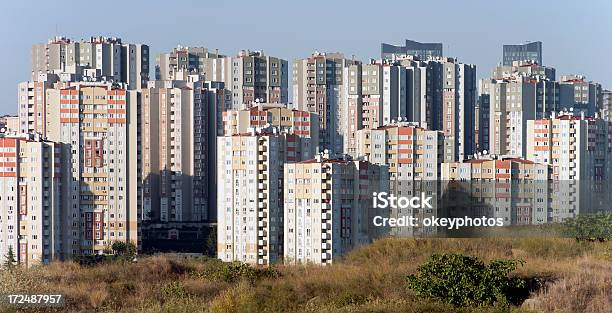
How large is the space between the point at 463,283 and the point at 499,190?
1648 cm

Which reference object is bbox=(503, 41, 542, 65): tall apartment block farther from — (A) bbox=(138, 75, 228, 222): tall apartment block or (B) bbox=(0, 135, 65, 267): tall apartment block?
(B) bbox=(0, 135, 65, 267): tall apartment block

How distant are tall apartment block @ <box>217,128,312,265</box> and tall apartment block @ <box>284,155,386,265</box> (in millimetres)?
798

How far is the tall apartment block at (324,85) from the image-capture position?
42250mm

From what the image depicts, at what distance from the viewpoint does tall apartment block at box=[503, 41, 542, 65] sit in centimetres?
7812

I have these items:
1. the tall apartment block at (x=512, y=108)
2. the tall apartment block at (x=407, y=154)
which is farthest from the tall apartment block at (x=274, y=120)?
the tall apartment block at (x=512, y=108)

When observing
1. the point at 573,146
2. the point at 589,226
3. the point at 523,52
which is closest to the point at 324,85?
the point at 573,146

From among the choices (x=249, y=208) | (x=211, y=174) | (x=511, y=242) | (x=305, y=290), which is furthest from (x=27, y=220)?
(x=305, y=290)

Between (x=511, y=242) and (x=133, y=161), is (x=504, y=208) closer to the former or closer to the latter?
(x=133, y=161)

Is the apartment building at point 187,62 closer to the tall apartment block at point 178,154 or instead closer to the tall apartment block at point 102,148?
the tall apartment block at point 178,154

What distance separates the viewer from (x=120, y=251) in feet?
92.3

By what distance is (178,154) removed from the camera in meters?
35.9

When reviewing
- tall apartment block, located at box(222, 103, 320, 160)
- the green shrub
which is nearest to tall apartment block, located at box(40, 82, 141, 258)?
tall apartment block, located at box(222, 103, 320, 160)

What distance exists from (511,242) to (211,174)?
83.4ft

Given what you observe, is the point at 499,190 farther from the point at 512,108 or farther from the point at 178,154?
the point at 512,108
